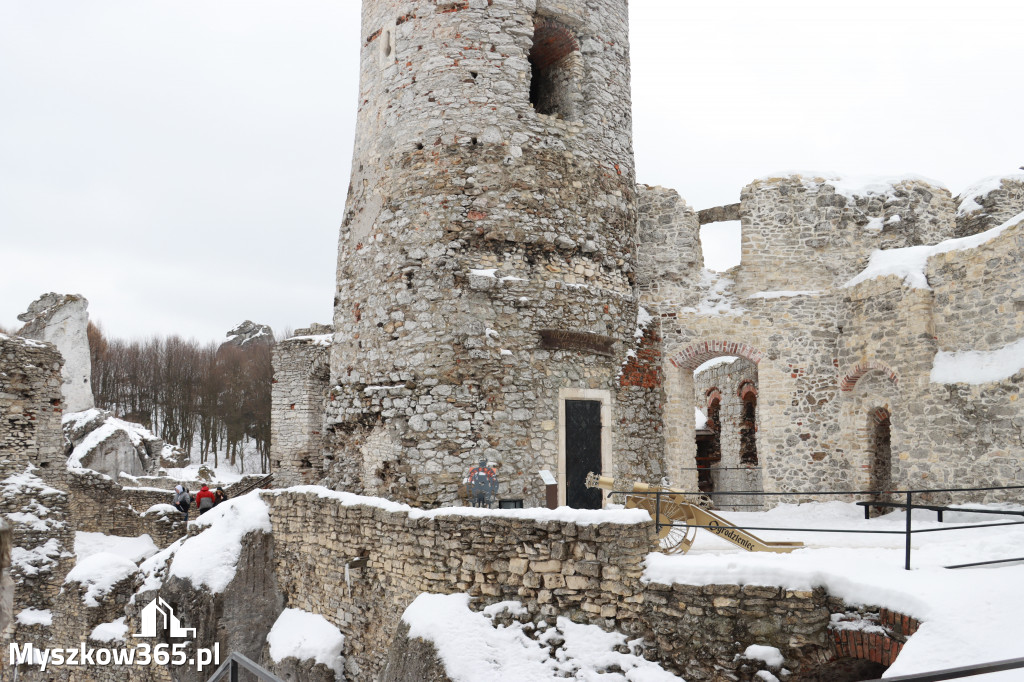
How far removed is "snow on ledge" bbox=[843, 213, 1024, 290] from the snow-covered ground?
4.45 m

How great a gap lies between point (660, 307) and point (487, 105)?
15.6 ft

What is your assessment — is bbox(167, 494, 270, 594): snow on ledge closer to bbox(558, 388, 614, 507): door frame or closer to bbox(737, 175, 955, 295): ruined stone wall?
bbox(558, 388, 614, 507): door frame

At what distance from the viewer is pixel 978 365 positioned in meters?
9.98

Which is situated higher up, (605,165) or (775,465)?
(605,165)

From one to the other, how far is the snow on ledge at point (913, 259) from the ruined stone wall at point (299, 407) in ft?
40.8

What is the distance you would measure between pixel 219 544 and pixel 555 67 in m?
8.97

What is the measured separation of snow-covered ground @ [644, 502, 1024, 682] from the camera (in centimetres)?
435

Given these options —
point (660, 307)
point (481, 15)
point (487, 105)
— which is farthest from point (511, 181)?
point (660, 307)

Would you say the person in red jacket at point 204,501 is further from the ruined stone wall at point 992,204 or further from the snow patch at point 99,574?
the ruined stone wall at point 992,204

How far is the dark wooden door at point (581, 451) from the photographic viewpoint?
10.4 meters

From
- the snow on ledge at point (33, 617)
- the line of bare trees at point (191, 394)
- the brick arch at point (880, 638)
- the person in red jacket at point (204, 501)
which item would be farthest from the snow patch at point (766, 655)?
the line of bare trees at point (191, 394)

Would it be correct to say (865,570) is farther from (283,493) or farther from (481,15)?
(481,15)

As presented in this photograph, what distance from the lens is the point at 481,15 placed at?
10.8 m

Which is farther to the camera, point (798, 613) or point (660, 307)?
point (660, 307)
